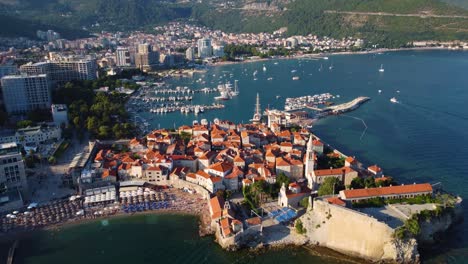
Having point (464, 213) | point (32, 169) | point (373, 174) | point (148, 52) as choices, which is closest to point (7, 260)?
point (32, 169)

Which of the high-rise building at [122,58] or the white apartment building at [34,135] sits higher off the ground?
the high-rise building at [122,58]

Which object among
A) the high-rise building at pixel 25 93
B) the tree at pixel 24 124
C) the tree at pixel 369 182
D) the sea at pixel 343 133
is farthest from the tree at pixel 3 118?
the tree at pixel 369 182

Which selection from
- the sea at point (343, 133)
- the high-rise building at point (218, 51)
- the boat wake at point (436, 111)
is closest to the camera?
the sea at point (343, 133)

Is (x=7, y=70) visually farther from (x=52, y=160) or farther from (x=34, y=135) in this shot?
(x=52, y=160)

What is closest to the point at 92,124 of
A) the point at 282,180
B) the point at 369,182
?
the point at 282,180

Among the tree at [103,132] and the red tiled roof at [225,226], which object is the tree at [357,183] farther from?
the tree at [103,132]
